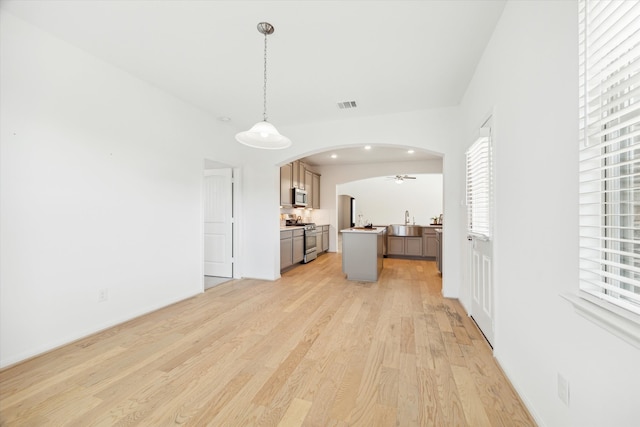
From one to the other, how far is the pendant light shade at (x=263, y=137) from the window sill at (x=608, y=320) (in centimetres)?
234

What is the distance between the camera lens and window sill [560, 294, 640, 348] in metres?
0.85

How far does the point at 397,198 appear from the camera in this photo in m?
10.3

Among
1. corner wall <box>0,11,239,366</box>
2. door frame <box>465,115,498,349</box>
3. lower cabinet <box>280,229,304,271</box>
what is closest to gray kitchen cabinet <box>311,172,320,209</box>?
lower cabinet <box>280,229,304,271</box>

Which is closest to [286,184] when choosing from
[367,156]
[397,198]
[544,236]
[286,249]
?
[286,249]

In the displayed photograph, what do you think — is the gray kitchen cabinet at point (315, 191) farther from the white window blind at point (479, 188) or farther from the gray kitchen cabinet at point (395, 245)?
the white window blind at point (479, 188)

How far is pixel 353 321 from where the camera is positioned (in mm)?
3002

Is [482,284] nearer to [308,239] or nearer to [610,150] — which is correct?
[610,150]

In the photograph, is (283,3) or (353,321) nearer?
(283,3)

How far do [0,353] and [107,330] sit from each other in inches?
29.7

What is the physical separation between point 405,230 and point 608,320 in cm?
632

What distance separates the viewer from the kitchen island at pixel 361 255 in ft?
15.6

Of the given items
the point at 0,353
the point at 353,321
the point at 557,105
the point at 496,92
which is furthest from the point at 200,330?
the point at 496,92

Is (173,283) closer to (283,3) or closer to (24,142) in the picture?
(24,142)

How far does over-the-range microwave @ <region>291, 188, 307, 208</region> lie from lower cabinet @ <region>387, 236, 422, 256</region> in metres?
2.62
